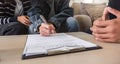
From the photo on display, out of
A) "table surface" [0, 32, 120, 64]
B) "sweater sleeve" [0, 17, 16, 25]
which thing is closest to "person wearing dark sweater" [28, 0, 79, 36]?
"sweater sleeve" [0, 17, 16, 25]

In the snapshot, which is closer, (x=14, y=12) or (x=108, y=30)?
(x=108, y=30)

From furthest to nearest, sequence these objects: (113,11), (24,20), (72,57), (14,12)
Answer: (14,12)
(24,20)
(113,11)
(72,57)

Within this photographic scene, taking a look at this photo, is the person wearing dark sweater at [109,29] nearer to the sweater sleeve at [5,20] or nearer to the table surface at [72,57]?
the table surface at [72,57]

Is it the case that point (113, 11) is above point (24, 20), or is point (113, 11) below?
above

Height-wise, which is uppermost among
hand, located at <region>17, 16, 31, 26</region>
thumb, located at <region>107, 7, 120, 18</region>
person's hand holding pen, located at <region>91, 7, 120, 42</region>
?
thumb, located at <region>107, 7, 120, 18</region>

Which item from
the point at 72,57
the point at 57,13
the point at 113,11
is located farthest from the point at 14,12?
the point at 72,57

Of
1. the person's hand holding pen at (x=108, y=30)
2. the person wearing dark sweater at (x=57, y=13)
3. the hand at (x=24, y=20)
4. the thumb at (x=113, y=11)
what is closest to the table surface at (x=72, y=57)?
the person's hand holding pen at (x=108, y=30)

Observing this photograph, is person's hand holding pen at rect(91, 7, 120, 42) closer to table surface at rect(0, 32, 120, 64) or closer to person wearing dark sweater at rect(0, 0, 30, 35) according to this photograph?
table surface at rect(0, 32, 120, 64)

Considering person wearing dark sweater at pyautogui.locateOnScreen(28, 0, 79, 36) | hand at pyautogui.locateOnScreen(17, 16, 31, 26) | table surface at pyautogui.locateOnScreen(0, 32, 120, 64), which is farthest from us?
hand at pyautogui.locateOnScreen(17, 16, 31, 26)

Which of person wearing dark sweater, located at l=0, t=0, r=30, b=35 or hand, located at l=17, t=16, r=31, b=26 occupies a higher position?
person wearing dark sweater, located at l=0, t=0, r=30, b=35

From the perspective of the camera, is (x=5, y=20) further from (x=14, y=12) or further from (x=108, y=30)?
(x=108, y=30)

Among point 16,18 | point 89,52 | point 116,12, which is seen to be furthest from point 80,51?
point 16,18

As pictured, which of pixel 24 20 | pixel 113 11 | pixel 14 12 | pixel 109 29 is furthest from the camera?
pixel 14 12

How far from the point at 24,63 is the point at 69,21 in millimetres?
929
